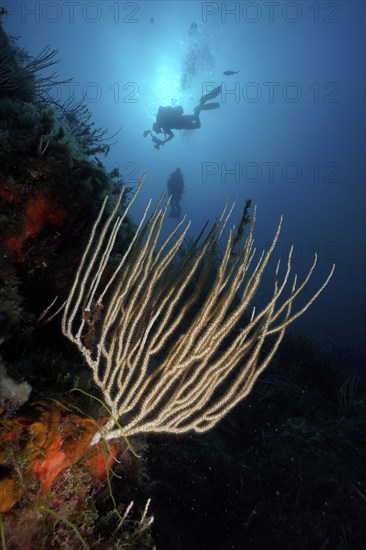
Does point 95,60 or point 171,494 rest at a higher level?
point 95,60

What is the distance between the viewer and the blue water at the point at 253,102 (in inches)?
2416

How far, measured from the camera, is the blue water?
61.4m

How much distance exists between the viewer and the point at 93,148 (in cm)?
482

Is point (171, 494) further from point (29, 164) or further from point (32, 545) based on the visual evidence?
point (29, 164)

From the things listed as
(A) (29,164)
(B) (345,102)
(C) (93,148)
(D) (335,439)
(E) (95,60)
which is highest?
(B) (345,102)

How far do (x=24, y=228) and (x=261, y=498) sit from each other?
515cm

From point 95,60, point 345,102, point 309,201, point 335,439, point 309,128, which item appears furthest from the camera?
point 309,201

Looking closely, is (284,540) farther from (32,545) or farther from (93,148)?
(93,148)

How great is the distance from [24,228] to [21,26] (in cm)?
8362

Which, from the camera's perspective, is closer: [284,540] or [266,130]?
[284,540]

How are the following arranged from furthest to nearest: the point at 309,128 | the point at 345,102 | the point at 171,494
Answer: the point at 309,128, the point at 345,102, the point at 171,494

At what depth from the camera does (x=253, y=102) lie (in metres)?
89.7

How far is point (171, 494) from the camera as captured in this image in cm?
437

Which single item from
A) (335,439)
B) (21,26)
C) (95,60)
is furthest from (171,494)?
(95,60)
